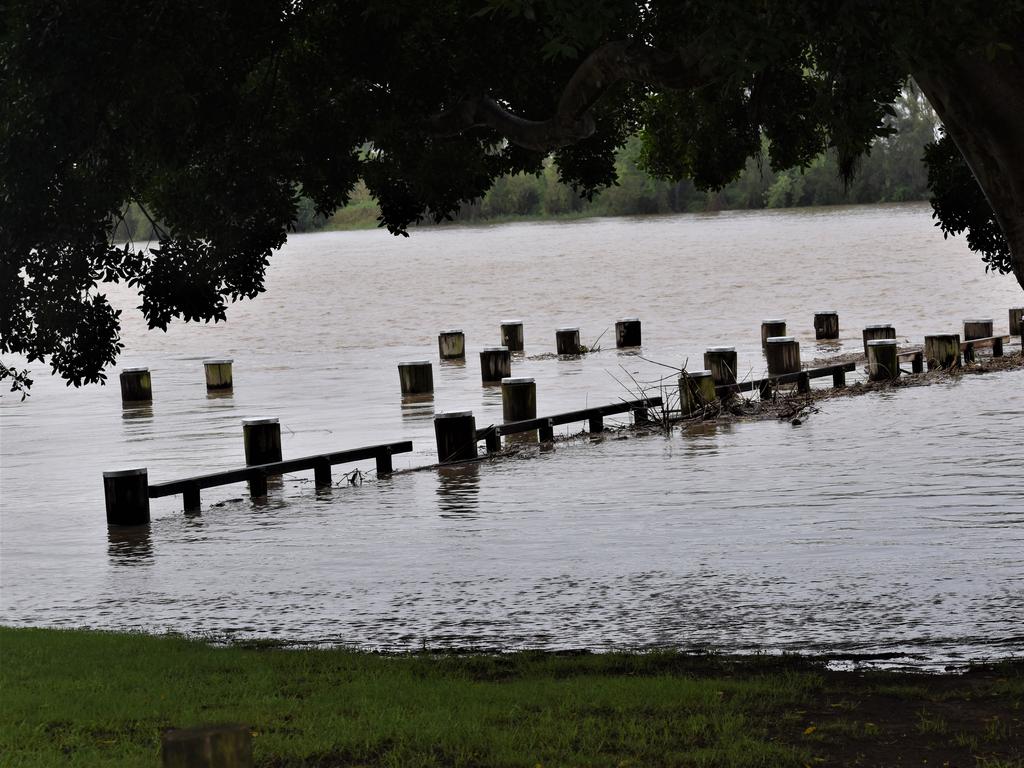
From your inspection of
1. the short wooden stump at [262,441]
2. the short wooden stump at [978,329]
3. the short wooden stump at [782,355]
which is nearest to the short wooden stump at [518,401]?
the short wooden stump at [262,441]

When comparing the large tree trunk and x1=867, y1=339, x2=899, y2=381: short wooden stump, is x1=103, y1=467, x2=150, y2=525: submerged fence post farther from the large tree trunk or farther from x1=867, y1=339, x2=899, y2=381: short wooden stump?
x1=867, y1=339, x2=899, y2=381: short wooden stump

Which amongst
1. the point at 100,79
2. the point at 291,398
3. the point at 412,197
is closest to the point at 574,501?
the point at 412,197

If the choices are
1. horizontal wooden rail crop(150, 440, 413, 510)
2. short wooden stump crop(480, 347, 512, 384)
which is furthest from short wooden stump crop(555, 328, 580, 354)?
horizontal wooden rail crop(150, 440, 413, 510)

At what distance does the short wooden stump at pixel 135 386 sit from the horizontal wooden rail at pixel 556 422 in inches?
459

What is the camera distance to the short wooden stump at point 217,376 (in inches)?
1235

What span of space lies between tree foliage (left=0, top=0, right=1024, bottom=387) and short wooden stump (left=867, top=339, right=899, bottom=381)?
11.7 meters

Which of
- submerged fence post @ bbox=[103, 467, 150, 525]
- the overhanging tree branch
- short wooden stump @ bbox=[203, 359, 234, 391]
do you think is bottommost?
submerged fence post @ bbox=[103, 467, 150, 525]

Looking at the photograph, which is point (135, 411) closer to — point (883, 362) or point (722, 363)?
point (722, 363)

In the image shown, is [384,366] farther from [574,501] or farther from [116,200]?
[116,200]

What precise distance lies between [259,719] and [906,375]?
19314 mm

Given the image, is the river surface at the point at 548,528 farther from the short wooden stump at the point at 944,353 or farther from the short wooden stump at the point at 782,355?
the short wooden stump at the point at 782,355

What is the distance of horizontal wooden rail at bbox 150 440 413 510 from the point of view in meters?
15.3

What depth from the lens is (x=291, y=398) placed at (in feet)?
95.1

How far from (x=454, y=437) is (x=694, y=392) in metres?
4.49
